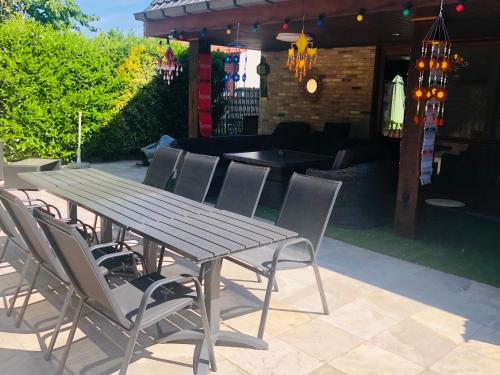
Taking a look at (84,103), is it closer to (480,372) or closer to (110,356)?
(110,356)

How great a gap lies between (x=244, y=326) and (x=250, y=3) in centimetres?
387

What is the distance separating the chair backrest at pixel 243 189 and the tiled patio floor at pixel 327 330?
61 cm

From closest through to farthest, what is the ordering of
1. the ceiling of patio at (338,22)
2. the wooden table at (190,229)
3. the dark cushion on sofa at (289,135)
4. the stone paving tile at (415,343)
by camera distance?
1. the wooden table at (190,229)
2. the stone paving tile at (415,343)
3. the ceiling of patio at (338,22)
4. the dark cushion on sofa at (289,135)

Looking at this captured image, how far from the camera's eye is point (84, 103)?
9477 millimetres

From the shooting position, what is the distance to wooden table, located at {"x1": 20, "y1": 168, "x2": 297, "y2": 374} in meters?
2.67

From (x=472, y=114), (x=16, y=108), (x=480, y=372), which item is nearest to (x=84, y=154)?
(x=16, y=108)

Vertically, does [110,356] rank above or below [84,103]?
below

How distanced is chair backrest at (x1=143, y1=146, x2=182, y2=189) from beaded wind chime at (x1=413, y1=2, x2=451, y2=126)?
2690 millimetres

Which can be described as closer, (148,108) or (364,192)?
(364,192)

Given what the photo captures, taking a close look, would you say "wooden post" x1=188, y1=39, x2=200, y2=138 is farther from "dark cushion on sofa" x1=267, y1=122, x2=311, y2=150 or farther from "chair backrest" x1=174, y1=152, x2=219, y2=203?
"chair backrest" x1=174, y1=152, x2=219, y2=203

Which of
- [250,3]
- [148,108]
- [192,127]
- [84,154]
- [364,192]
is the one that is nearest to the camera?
[250,3]

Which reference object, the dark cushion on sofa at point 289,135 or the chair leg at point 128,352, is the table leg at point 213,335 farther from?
the dark cushion on sofa at point 289,135

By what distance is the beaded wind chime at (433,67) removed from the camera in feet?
16.0

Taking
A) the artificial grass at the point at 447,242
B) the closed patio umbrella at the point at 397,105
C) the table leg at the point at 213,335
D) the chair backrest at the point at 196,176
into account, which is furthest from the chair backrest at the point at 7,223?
the closed patio umbrella at the point at 397,105
